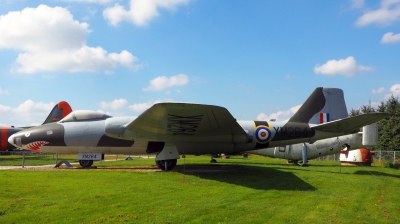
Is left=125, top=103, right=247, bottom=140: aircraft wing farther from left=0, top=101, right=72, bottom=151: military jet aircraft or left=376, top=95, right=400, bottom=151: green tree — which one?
left=376, top=95, right=400, bottom=151: green tree

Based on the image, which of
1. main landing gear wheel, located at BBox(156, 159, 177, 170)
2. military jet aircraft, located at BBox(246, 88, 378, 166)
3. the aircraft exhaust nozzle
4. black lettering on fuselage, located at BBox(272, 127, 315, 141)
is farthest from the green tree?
main landing gear wheel, located at BBox(156, 159, 177, 170)

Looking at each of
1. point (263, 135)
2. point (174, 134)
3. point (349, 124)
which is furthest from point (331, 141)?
point (174, 134)

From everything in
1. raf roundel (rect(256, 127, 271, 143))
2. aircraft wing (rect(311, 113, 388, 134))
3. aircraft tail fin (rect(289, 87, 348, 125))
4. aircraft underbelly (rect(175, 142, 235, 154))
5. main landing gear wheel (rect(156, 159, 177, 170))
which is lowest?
main landing gear wheel (rect(156, 159, 177, 170))

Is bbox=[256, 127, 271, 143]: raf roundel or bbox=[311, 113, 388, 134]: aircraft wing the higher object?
bbox=[311, 113, 388, 134]: aircraft wing

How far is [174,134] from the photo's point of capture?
14375 millimetres

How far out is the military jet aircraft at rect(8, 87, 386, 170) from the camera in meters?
14.4

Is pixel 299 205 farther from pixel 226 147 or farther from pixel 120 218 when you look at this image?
pixel 226 147

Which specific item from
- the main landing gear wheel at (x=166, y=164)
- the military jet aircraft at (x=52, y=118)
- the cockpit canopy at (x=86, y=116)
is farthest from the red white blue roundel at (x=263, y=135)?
the military jet aircraft at (x=52, y=118)

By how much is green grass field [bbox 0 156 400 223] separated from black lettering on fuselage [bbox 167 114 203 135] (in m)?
2.22

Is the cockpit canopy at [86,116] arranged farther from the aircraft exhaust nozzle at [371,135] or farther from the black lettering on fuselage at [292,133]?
the aircraft exhaust nozzle at [371,135]

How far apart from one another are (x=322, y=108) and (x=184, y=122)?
28.4 feet

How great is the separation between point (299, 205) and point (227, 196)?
195 centimetres

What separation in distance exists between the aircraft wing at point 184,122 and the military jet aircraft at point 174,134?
0.04 metres

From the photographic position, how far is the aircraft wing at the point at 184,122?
11453 mm
